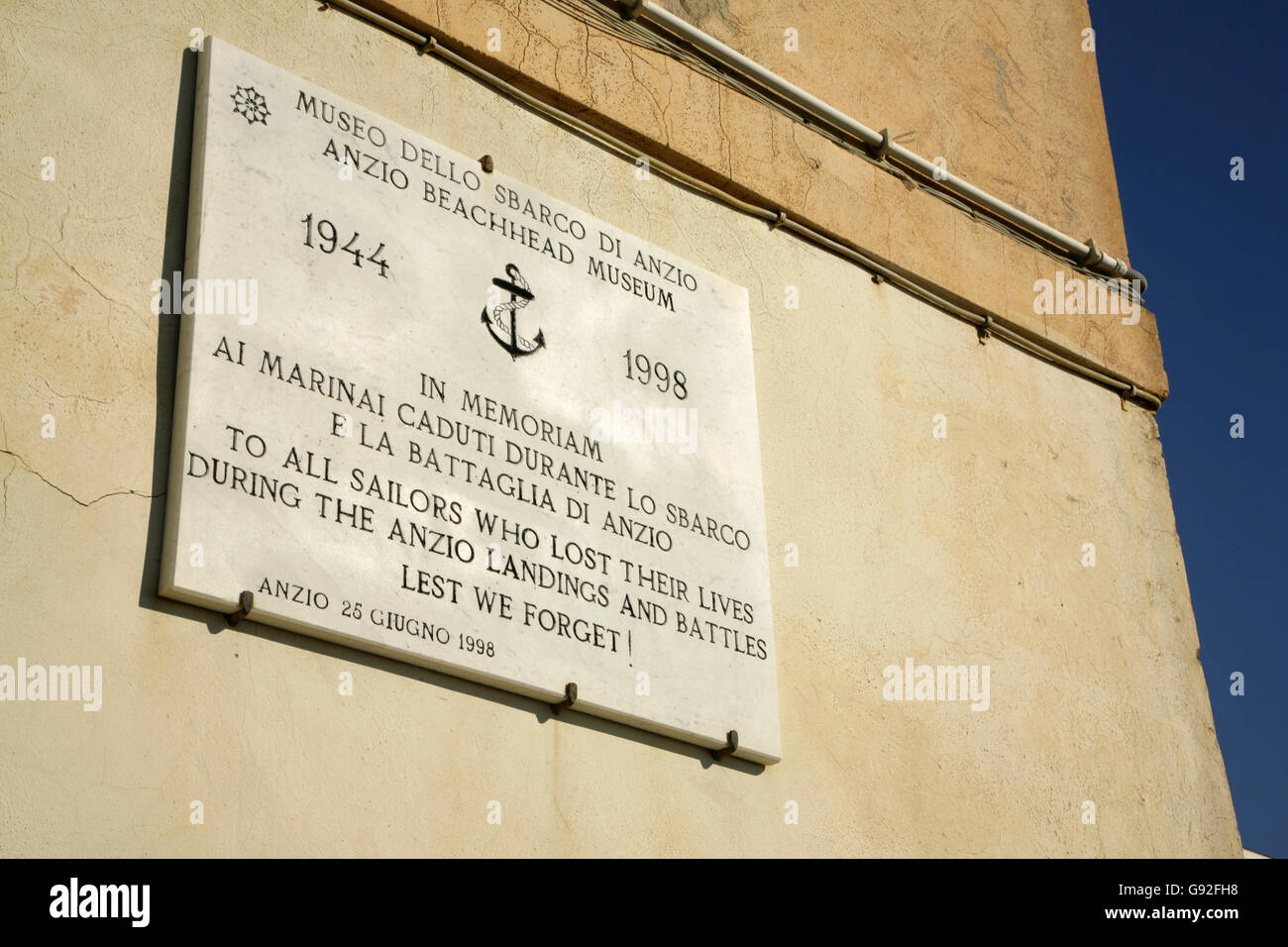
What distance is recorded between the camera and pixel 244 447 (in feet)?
11.5

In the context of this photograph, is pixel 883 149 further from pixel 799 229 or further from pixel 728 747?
pixel 728 747

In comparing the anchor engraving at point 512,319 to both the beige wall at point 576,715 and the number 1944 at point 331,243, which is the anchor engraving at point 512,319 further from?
the beige wall at point 576,715

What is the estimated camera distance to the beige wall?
3.29 meters

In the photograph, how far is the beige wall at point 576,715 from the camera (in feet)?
10.8

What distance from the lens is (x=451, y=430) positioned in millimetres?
3934

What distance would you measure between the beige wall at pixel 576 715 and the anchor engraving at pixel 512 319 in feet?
1.36

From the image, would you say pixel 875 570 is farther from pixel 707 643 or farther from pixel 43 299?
pixel 43 299

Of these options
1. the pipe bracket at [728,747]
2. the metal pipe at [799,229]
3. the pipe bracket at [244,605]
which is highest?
the metal pipe at [799,229]

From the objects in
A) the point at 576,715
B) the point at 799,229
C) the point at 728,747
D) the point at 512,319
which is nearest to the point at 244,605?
the point at 576,715

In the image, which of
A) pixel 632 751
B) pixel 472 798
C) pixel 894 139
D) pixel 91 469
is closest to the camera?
pixel 91 469

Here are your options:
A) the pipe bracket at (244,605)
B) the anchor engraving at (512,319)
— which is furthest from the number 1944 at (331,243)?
the pipe bracket at (244,605)

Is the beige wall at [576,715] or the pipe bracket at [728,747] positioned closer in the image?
the beige wall at [576,715]

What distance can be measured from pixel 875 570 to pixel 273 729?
2.07 meters
